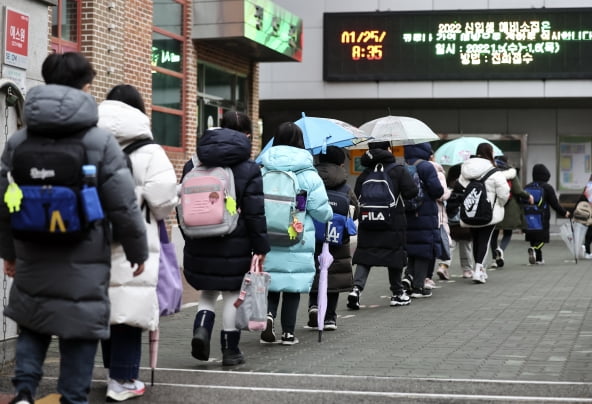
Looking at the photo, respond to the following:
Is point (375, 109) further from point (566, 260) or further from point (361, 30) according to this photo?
point (566, 260)

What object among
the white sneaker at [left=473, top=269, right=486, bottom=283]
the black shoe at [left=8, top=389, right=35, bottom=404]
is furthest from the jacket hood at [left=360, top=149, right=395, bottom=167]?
the black shoe at [left=8, top=389, right=35, bottom=404]

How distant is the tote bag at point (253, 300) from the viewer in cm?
755

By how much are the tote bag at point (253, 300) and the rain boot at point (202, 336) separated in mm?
205

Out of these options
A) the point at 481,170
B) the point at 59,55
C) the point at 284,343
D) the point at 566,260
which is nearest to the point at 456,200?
the point at 481,170

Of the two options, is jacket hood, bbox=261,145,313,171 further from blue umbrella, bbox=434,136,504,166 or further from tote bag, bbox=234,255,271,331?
blue umbrella, bbox=434,136,504,166

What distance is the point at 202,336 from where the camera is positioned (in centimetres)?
750

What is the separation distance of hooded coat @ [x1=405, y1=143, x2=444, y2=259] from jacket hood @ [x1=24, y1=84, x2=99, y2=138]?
27.4ft

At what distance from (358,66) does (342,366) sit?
19515 millimetres

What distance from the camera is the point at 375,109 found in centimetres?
3028

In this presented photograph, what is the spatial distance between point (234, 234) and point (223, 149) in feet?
1.93

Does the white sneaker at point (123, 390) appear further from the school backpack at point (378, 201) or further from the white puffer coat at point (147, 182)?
the school backpack at point (378, 201)

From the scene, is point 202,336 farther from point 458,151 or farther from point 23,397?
point 458,151

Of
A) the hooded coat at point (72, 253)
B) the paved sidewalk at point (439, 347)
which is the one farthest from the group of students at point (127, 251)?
the paved sidewalk at point (439, 347)

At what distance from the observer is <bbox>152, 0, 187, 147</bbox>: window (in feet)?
A: 57.4
